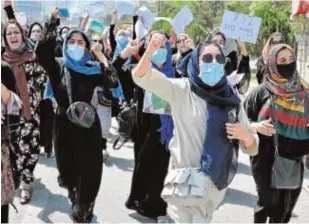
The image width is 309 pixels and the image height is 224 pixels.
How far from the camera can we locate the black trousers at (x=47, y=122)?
6.81 meters

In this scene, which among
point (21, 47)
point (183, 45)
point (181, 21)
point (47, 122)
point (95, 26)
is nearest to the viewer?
point (21, 47)

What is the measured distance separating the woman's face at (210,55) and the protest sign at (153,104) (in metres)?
1.37

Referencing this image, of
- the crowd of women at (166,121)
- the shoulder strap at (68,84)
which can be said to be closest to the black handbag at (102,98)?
the crowd of women at (166,121)

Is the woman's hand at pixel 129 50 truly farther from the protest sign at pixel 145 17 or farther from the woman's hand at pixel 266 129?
the protest sign at pixel 145 17

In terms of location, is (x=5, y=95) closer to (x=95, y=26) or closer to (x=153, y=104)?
(x=153, y=104)

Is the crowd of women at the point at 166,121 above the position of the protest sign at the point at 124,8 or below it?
below

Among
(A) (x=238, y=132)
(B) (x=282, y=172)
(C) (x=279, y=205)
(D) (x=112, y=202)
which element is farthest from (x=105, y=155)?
(A) (x=238, y=132)

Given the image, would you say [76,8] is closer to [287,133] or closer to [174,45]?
[174,45]

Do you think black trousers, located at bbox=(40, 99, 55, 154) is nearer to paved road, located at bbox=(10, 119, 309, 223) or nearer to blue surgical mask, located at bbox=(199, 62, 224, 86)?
paved road, located at bbox=(10, 119, 309, 223)

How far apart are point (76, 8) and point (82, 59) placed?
2.61 m

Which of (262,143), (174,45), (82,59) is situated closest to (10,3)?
(82,59)

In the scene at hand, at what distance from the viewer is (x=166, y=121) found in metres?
4.64

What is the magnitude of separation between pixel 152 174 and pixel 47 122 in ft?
8.08

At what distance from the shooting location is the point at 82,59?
4.34 m
